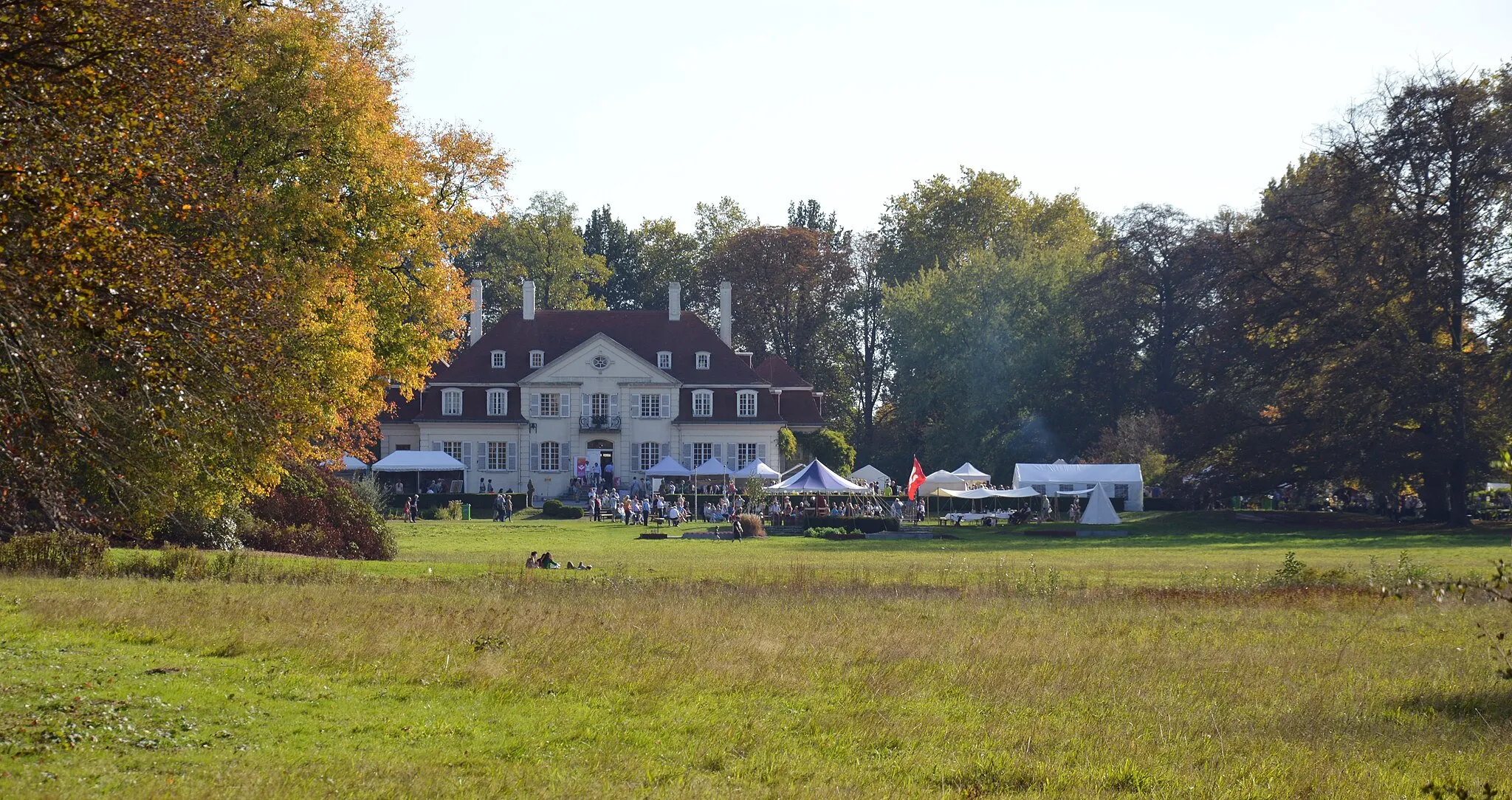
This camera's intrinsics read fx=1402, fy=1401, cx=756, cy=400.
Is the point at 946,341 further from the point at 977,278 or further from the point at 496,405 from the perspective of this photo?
the point at 496,405

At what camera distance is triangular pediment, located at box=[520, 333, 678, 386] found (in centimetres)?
7494

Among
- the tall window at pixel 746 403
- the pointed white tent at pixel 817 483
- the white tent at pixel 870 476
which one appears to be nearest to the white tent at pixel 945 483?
the pointed white tent at pixel 817 483

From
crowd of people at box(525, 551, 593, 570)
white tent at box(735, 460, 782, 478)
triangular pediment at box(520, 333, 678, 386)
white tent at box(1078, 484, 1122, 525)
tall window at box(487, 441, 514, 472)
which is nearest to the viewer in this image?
crowd of people at box(525, 551, 593, 570)

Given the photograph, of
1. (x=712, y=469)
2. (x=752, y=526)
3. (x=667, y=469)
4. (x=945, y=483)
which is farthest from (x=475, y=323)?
(x=752, y=526)

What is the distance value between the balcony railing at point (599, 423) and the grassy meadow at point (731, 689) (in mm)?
52524

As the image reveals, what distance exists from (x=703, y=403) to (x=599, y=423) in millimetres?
5808

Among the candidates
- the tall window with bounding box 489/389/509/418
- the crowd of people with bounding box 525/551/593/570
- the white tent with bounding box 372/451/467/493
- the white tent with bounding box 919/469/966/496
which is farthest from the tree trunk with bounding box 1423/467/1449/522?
the tall window with bounding box 489/389/509/418

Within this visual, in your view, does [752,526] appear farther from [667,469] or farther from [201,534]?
[667,469]

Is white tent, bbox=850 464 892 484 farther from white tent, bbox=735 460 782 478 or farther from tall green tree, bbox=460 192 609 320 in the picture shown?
tall green tree, bbox=460 192 609 320

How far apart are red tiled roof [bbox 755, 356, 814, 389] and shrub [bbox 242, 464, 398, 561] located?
47.3 metres

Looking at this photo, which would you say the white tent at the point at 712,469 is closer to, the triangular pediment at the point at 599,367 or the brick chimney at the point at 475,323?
the triangular pediment at the point at 599,367

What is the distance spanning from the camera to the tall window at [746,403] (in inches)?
2995

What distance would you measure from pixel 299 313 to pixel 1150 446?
50089 millimetres

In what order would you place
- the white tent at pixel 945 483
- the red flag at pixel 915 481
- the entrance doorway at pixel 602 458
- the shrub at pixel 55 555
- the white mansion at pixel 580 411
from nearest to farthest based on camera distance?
the shrub at pixel 55 555 → the red flag at pixel 915 481 → the white tent at pixel 945 483 → the entrance doorway at pixel 602 458 → the white mansion at pixel 580 411
